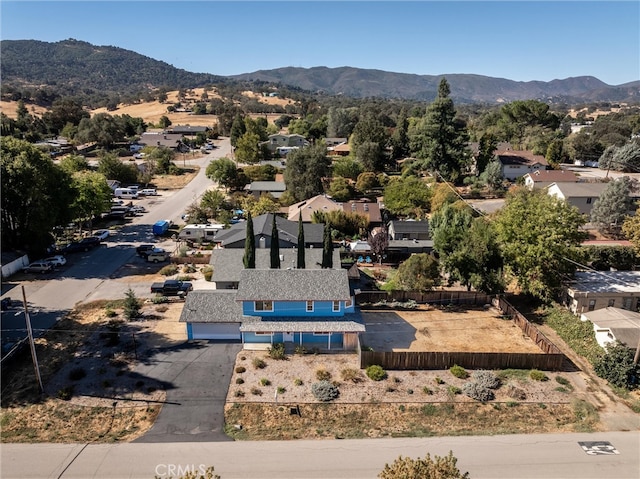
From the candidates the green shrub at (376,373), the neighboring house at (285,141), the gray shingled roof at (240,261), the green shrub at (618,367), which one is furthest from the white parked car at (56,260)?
the neighboring house at (285,141)

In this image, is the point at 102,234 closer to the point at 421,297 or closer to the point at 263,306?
the point at 263,306

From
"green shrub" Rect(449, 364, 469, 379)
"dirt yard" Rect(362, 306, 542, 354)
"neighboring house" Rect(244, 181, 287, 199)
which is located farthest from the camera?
"neighboring house" Rect(244, 181, 287, 199)

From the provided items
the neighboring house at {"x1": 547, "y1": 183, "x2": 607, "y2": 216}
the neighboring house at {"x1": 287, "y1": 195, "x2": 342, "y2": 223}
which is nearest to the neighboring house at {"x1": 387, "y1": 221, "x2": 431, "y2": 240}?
the neighboring house at {"x1": 287, "y1": 195, "x2": 342, "y2": 223}

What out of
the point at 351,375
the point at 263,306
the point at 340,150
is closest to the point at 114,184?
the point at 340,150

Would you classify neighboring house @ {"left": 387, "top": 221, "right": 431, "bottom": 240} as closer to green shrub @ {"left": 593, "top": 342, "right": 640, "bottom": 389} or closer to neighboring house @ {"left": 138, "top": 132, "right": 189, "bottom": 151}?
green shrub @ {"left": 593, "top": 342, "right": 640, "bottom": 389}

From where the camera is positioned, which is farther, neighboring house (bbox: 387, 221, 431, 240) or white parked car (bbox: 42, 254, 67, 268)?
neighboring house (bbox: 387, 221, 431, 240)

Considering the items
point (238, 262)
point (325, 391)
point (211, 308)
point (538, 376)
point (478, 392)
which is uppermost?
point (238, 262)
